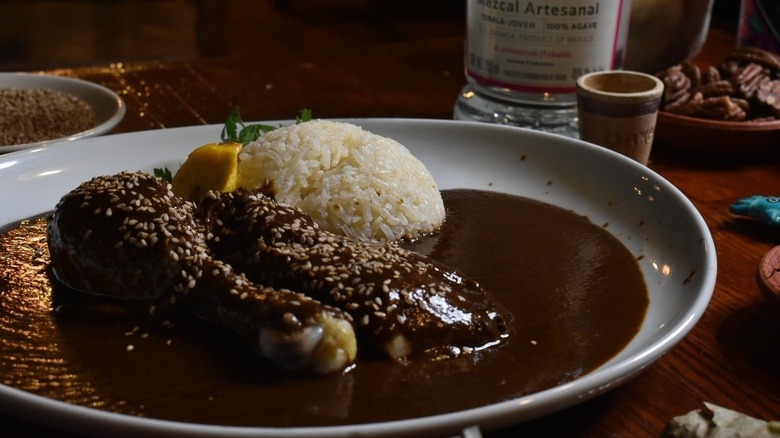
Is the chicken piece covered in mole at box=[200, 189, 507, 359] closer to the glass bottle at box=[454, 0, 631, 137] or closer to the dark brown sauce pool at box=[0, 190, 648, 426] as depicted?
the dark brown sauce pool at box=[0, 190, 648, 426]

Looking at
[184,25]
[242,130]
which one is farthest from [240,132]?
[184,25]

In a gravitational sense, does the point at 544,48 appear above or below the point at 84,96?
above

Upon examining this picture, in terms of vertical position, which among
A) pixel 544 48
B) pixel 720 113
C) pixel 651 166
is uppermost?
pixel 544 48

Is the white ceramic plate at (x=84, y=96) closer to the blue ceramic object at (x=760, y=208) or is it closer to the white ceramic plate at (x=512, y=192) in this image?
the white ceramic plate at (x=512, y=192)

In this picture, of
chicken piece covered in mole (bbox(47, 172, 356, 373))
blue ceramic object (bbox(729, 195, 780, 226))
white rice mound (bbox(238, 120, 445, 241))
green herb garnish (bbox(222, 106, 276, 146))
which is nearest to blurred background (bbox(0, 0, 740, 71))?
green herb garnish (bbox(222, 106, 276, 146))

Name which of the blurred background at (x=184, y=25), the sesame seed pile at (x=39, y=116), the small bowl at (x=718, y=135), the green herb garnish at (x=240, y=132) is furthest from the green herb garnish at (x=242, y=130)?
the blurred background at (x=184, y=25)

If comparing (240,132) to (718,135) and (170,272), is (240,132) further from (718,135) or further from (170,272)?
(718,135)

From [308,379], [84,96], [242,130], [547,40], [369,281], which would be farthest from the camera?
[84,96]
